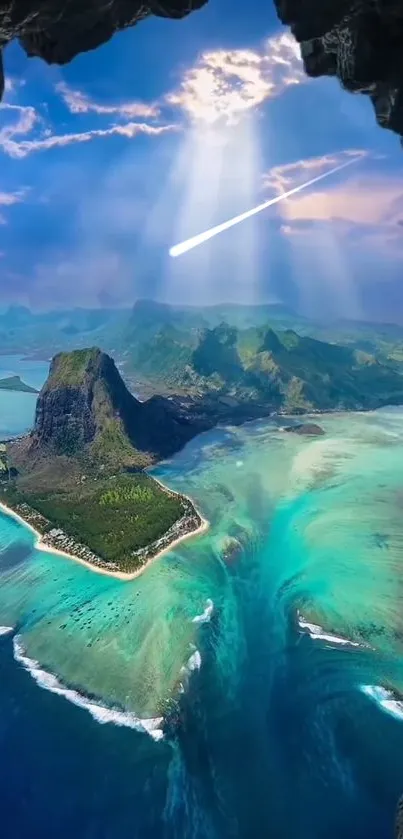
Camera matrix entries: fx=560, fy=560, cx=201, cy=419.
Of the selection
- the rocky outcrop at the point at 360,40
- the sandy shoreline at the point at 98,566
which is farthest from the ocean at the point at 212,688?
the rocky outcrop at the point at 360,40

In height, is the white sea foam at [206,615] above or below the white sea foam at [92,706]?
below

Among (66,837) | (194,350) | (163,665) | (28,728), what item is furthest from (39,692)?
(194,350)

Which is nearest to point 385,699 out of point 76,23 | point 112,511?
point 76,23

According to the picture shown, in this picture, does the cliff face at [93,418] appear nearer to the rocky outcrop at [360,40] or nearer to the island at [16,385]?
the rocky outcrop at [360,40]

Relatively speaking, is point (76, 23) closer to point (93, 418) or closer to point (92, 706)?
point (92, 706)

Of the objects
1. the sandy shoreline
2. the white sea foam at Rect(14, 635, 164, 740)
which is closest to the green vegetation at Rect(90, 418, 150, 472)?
the sandy shoreline
